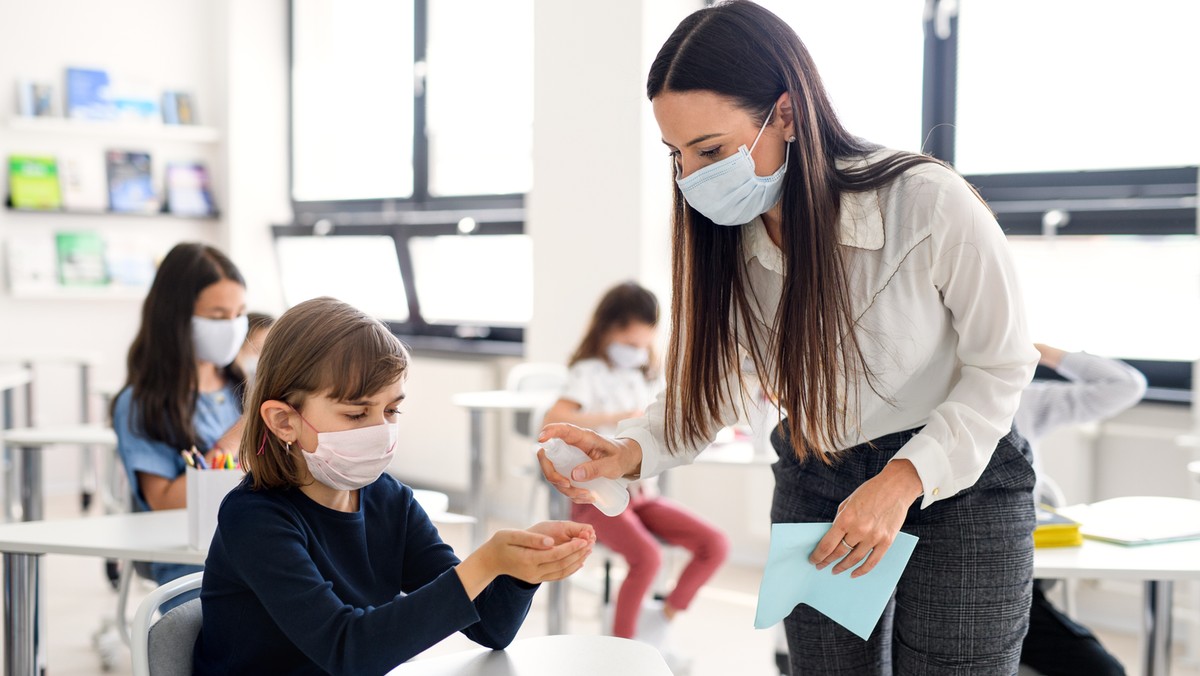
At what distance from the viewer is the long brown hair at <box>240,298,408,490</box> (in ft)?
4.54

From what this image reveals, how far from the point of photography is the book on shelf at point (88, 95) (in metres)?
5.55

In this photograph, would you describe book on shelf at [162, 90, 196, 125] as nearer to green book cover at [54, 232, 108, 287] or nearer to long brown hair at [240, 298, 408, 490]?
green book cover at [54, 232, 108, 287]

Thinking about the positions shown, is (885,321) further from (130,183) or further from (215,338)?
(130,183)

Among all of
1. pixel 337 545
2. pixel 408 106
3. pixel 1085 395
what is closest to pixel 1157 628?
pixel 1085 395

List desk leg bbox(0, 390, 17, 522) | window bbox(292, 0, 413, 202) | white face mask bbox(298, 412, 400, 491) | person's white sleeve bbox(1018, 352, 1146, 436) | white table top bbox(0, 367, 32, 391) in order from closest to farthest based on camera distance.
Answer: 1. white face mask bbox(298, 412, 400, 491)
2. person's white sleeve bbox(1018, 352, 1146, 436)
3. white table top bbox(0, 367, 32, 391)
4. desk leg bbox(0, 390, 17, 522)
5. window bbox(292, 0, 413, 202)

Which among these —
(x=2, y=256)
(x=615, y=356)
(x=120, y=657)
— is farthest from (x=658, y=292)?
(x=2, y=256)

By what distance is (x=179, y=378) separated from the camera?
7.73 ft

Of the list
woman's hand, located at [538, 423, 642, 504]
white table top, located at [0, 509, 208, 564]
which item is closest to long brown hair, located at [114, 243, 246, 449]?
white table top, located at [0, 509, 208, 564]

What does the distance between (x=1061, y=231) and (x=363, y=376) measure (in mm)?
2831

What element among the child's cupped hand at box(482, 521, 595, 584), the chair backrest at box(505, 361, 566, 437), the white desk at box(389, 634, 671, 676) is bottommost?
the white desk at box(389, 634, 671, 676)

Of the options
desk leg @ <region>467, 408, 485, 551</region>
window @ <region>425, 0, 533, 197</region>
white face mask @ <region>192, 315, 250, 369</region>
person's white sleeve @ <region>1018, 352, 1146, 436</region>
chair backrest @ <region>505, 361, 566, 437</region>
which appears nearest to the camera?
white face mask @ <region>192, 315, 250, 369</region>

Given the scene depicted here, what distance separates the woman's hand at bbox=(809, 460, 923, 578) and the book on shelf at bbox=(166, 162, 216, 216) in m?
5.46

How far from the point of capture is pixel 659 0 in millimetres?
4238

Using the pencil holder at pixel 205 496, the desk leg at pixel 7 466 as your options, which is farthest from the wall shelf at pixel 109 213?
the pencil holder at pixel 205 496
